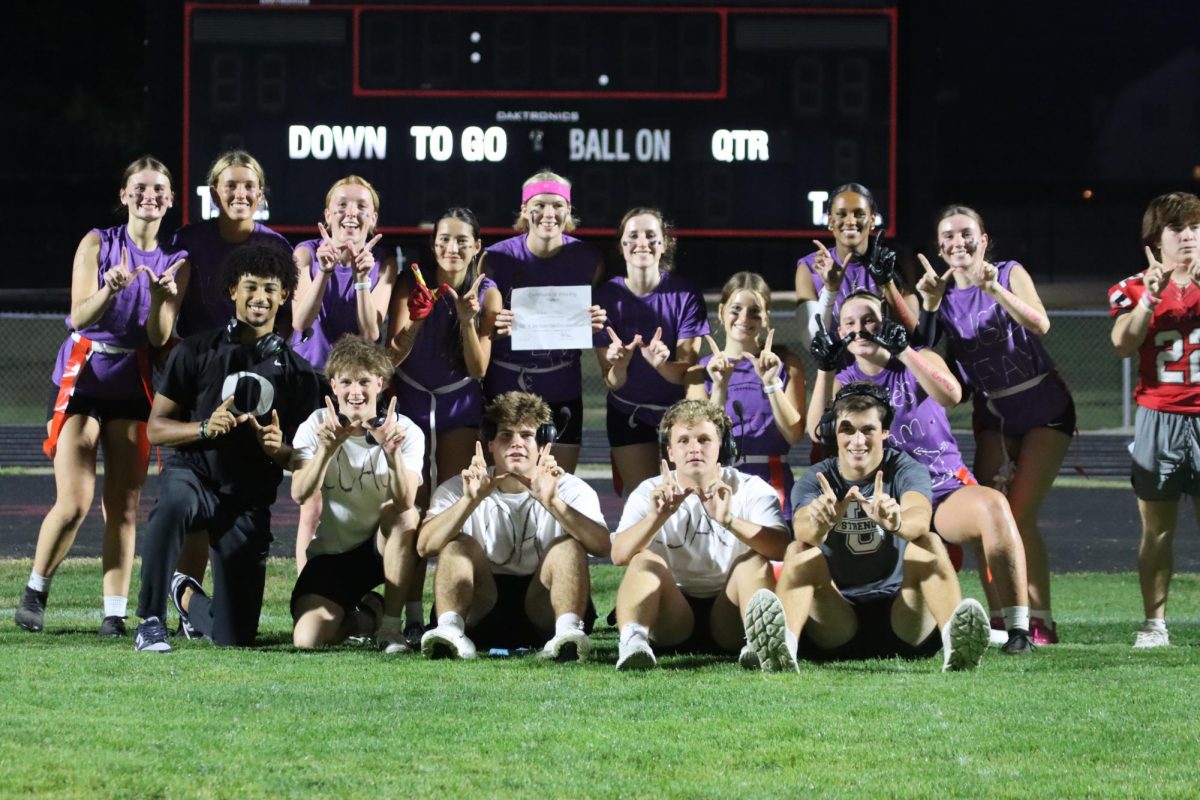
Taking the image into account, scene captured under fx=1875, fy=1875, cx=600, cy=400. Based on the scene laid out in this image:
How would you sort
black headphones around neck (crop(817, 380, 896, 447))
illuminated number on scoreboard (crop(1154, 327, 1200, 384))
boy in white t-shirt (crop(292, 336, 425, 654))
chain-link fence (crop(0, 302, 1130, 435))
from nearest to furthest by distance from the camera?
black headphones around neck (crop(817, 380, 896, 447))
boy in white t-shirt (crop(292, 336, 425, 654))
illuminated number on scoreboard (crop(1154, 327, 1200, 384))
chain-link fence (crop(0, 302, 1130, 435))

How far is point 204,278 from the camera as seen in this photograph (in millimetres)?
7266

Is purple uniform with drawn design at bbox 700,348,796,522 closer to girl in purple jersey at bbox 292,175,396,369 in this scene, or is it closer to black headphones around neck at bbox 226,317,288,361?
girl in purple jersey at bbox 292,175,396,369

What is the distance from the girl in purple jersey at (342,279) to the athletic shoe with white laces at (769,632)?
2060 mm

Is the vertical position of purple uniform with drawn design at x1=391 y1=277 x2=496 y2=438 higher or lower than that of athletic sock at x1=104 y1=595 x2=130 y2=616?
higher

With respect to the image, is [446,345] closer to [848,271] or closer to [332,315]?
[332,315]

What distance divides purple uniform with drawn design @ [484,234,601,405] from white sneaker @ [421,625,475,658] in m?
1.39

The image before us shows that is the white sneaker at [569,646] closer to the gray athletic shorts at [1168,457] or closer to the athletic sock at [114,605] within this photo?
the athletic sock at [114,605]

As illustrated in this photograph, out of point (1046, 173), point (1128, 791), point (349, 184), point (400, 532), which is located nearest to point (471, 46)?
point (349, 184)

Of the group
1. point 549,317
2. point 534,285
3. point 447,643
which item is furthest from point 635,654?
point 534,285

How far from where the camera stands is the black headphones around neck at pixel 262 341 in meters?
6.75

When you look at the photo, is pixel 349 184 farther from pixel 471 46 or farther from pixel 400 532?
pixel 471 46

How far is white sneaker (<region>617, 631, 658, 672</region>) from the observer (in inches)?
240

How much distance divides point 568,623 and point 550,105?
8459 mm

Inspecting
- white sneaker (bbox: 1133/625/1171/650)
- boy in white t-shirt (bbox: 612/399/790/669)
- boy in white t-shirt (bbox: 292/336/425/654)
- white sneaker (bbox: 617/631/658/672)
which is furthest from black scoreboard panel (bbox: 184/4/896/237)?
white sneaker (bbox: 617/631/658/672)
